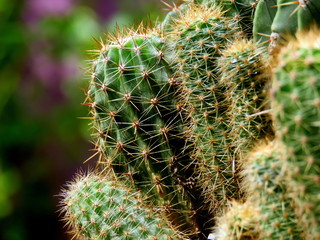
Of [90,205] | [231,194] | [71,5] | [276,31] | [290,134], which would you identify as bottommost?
[231,194]

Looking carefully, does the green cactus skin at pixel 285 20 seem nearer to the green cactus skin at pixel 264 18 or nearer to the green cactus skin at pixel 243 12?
the green cactus skin at pixel 264 18

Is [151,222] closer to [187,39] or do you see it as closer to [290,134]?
[187,39]

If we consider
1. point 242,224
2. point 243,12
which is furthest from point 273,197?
point 243,12

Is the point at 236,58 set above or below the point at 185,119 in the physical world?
above

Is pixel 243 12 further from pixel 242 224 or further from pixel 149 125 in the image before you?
pixel 242 224

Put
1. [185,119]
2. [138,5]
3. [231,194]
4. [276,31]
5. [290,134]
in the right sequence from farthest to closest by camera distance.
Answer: [138,5]
[185,119]
[231,194]
[276,31]
[290,134]


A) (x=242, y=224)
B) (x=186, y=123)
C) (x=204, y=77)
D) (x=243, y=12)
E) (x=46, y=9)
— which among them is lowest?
(x=242, y=224)

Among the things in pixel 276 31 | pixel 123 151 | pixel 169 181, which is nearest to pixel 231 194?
pixel 169 181
